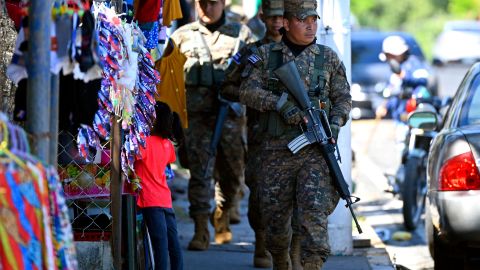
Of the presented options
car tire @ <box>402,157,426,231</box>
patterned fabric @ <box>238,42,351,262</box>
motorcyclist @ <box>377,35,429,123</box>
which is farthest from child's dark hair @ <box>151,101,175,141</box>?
motorcyclist @ <box>377,35,429,123</box>

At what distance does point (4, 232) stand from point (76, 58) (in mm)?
919

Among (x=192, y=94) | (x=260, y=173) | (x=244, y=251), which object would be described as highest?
(x=192, y=94)

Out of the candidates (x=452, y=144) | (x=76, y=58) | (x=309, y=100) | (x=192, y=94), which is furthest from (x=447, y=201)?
(x=76, y=58)

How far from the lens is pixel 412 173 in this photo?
11.8 m

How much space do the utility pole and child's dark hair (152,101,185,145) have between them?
81.5 inches

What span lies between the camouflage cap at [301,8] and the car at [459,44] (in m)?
26.8

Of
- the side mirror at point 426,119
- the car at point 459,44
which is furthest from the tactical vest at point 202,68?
the car at point 459,44

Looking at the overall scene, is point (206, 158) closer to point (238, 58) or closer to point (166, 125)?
point (238, 58)

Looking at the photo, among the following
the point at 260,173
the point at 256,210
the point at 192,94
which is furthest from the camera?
the point at 192,94

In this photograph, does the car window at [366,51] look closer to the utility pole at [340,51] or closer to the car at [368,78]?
the car at [368,78]

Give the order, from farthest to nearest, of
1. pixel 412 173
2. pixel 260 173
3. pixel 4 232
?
pixel 412 173
pixel 260 173
pixel 4 232

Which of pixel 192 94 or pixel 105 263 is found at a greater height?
pixel 192 94

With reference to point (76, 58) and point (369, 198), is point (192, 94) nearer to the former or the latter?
point (76, 58)

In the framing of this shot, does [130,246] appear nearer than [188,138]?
Yes
